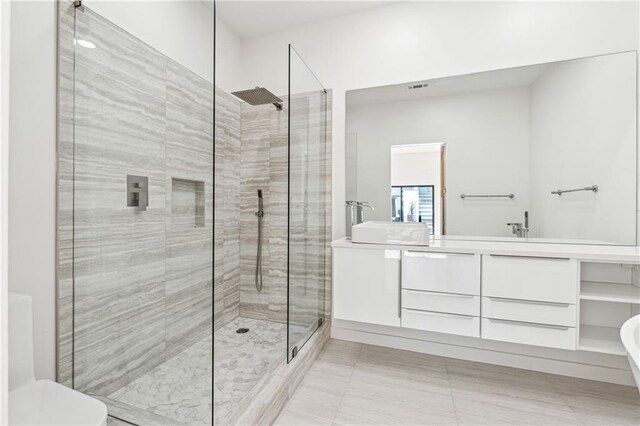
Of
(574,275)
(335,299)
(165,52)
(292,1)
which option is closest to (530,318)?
(574,275)

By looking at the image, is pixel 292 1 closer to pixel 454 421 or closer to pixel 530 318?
pixel 530 318

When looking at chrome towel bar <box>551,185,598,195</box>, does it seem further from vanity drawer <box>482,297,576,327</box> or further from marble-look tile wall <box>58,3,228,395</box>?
marble-look tile wall <box>58,3,228,395</box>

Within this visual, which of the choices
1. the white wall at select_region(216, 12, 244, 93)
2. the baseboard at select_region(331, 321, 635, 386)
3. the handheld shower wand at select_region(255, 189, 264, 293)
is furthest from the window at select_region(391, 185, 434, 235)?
the white wall at select_region(216, 12, 244, 93)

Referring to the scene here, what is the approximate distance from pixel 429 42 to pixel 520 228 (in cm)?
157

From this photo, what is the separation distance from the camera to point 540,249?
185 cm

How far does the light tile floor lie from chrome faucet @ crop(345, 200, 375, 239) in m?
1.05

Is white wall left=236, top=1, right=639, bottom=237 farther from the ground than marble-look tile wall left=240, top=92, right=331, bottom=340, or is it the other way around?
white wall left=236, top=1, right=639, bottom=237

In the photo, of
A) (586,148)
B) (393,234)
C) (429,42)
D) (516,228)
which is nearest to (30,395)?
(393,234)

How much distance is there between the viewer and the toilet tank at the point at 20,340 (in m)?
1.16

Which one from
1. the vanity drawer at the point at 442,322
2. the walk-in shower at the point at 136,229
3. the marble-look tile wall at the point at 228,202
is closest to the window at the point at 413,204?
the vanity drawer at the point at 442,322

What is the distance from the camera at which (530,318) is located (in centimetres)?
179

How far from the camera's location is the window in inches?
94.0

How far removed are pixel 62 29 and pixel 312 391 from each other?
2.29m

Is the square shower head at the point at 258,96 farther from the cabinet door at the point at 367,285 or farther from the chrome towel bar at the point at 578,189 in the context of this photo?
the chrome towel bar at the point at 578,189
